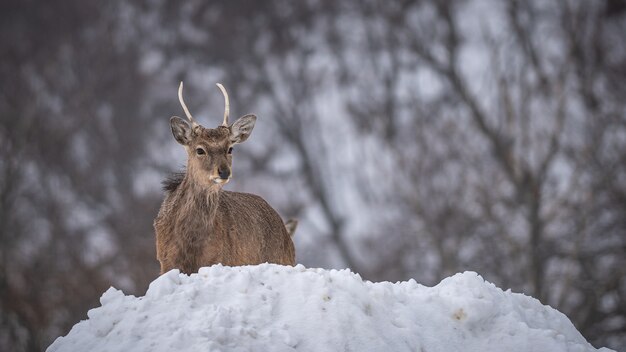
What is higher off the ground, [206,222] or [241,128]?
[241,128]

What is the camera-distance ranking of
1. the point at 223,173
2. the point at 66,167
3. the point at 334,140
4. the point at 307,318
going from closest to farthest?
the point at 307,318 → the point at 223,173 → the point at 66,167 → the point at 334,140

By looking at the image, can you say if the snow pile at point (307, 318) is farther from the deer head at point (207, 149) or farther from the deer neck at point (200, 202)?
the deer head at point (207, 149)

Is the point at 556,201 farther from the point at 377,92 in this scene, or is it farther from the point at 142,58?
the point at 142,58

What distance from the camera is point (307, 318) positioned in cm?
723

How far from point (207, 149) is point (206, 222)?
0.74 m

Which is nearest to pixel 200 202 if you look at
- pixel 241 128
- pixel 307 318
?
pixel 241 128

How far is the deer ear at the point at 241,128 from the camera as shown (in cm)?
1000

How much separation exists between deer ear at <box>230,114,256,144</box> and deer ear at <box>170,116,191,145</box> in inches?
18.0

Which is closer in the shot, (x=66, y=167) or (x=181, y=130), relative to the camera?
(x=181, y=130)

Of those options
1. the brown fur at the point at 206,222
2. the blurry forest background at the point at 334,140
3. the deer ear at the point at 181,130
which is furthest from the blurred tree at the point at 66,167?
the deer ear at the point at 181,130

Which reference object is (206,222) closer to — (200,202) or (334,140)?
(200,202)

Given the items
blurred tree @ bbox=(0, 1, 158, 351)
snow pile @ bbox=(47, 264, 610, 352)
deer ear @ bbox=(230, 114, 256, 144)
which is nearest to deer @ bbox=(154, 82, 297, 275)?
deer ear @ bbox=(230, 114, 256, 144)

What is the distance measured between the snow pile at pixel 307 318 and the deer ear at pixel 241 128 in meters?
2.41

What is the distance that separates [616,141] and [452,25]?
8092 mm
